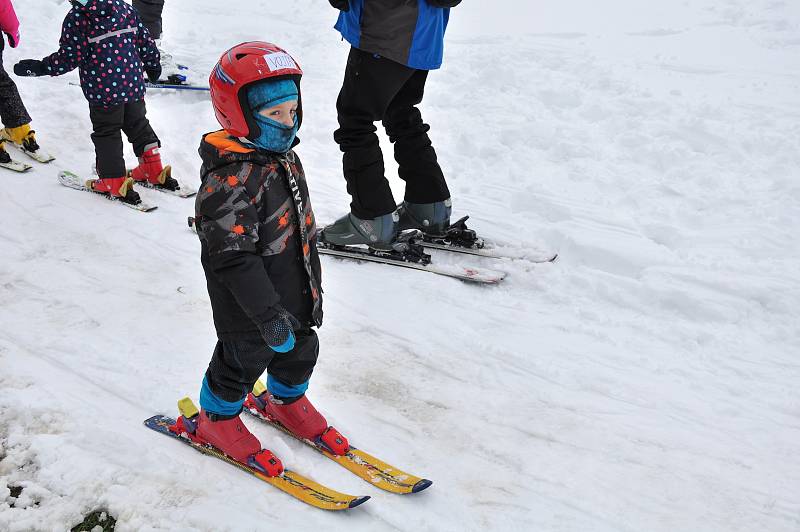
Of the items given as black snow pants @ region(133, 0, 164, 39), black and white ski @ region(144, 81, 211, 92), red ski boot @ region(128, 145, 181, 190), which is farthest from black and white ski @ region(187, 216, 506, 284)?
black snow pants @ region(133, 0, 164, 39)

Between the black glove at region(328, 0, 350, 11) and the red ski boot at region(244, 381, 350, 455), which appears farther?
the black glove at region(328, 0, 350, 11)

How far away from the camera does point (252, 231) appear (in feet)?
8.80

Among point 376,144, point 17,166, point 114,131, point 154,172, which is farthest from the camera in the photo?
point 154,172

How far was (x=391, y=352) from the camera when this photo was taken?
13.7ft

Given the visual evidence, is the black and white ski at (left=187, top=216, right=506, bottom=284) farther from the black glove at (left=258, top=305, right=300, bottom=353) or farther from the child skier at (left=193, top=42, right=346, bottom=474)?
the black glove at (left=258, top=305, right=300, bottom=353)

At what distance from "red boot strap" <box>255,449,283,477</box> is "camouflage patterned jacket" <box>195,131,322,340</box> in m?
0.58

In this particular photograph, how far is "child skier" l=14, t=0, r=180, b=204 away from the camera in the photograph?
212 inches

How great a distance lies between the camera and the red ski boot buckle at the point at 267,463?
305 cm

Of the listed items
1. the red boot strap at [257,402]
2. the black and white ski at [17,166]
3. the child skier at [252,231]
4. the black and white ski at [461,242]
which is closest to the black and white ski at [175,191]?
the black and white ski at [17,166]

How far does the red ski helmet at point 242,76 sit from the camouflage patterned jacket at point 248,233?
9cm

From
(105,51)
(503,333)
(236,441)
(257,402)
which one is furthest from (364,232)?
(105,51)

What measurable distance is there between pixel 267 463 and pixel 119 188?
3690 millimetres

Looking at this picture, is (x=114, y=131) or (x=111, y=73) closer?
(x=111, y=73)

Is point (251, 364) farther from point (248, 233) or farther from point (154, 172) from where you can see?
point (154, 172)
